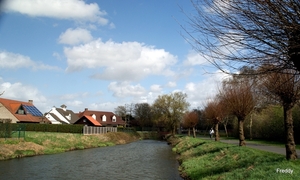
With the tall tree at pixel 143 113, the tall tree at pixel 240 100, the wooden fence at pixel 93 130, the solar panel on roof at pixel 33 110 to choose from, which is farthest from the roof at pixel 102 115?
the tall tree at pixel 240 100

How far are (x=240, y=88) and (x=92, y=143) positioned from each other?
84.9ft

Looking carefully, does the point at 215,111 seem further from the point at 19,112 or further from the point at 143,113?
the point at 143,113

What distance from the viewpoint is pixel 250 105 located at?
62.4 feet

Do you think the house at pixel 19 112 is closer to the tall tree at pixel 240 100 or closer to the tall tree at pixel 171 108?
the tall tree at pixel 171 108

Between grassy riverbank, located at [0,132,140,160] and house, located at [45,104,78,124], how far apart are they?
2622cm

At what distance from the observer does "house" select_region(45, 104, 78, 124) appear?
66.9 metres

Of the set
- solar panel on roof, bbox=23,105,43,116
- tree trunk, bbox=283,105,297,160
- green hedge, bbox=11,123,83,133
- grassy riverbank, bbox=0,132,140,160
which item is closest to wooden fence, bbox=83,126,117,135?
green hedge, bbox=11,123,83,133

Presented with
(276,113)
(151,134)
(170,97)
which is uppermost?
(170,97)

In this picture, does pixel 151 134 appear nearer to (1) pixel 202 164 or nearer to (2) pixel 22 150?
(2) pixel 22 150

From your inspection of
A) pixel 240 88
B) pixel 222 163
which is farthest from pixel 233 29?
pixel 240 88

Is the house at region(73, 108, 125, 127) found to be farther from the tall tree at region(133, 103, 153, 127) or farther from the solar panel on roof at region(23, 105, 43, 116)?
the solar panel on roof at region(23, 105, 43, 116)

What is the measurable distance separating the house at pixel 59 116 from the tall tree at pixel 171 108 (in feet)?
80.9

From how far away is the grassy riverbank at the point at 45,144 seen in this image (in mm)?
23547

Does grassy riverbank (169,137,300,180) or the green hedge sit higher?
the green hedge
